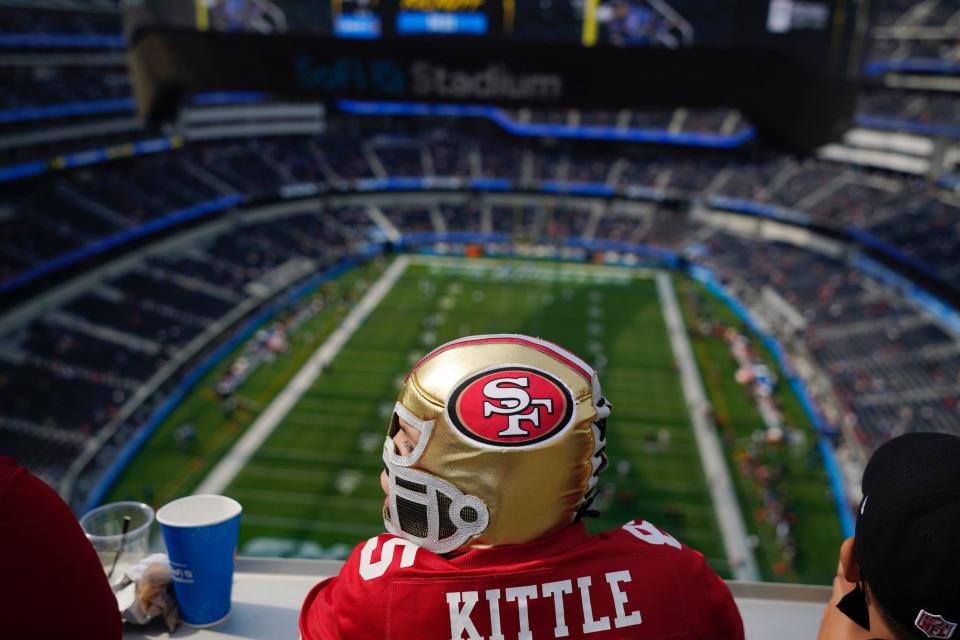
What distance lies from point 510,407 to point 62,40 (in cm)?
4070

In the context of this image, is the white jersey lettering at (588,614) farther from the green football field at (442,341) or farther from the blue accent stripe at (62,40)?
the blue accent stripe at (62,40)

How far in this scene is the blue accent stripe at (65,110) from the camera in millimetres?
29077

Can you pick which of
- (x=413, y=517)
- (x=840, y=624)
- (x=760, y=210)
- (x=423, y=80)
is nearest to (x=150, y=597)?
(x=413, y=517)

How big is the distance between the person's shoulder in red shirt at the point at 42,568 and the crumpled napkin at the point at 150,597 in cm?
88

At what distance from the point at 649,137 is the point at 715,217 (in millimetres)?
8371

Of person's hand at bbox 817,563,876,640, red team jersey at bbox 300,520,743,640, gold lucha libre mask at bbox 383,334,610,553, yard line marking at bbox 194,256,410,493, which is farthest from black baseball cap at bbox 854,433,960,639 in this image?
yard line marking at bbox 194,256,410,493

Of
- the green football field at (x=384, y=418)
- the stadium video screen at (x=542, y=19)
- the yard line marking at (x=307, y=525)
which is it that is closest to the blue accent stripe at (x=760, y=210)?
the green football field at (x=384, y=418)

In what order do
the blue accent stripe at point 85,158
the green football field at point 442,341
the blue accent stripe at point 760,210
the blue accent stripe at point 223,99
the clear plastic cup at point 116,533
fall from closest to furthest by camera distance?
1. the clear plastic cup at point 116,533
2. the green football field at point 442,341
3. the blue accent stripe at point 85,158
4. the blue accent stripe at point 760,210
5. the blue accent stripe at point 223,99

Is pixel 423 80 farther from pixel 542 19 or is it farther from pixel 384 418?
pixel 384 418

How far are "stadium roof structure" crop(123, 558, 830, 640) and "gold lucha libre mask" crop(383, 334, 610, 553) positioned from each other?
1154mm

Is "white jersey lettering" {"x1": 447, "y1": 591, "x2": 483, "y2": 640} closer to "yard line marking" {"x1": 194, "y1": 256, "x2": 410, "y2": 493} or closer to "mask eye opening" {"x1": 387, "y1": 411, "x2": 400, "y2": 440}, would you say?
"mask eye opening" {"x1": 387, "y1": 411, "x2": 400, "y2": 440}

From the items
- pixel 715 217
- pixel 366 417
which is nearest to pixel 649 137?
pixel 715 217

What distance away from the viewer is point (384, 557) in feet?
6.56

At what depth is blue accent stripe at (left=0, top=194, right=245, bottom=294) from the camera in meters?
25.3
